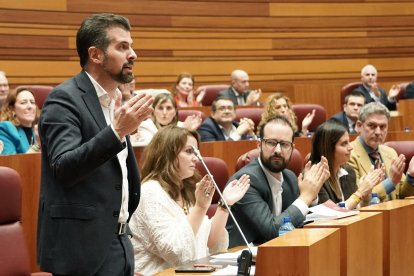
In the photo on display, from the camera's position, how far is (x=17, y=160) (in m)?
2.55

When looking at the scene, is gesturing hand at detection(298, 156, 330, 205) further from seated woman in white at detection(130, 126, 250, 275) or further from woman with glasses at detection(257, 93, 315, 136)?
woman with glasses at detection(257, 93, 315, 136)

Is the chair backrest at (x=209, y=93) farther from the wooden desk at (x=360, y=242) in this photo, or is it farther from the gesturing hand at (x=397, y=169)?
the wooden desk at (x=360, y=242)

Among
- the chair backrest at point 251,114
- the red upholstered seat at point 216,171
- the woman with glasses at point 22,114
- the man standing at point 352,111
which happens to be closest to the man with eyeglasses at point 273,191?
the red upholstered seat at point 216,171

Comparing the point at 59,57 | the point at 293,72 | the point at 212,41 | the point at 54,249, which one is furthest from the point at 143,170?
the point at 293,72

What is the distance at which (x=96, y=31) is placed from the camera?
1399mm

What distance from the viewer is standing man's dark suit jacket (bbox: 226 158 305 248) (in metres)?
2.17

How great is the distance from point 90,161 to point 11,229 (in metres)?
0.73

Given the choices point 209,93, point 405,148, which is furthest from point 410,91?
point 405,148

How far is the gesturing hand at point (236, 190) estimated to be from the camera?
6.73 feet

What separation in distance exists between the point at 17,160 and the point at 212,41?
3.57 metres

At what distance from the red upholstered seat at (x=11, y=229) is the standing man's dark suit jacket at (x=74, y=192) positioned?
561 millimetres

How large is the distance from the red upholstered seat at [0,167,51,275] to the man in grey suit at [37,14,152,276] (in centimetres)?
55

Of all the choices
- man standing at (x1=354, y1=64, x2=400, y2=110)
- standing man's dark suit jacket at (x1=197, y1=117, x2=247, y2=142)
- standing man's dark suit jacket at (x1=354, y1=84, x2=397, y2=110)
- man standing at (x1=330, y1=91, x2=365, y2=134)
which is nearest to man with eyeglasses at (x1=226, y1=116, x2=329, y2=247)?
standing man's dark suit jacket at (x1=197, y1=117, x2=247, y2=142)

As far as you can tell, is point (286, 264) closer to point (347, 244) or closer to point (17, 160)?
point (347, 244)
